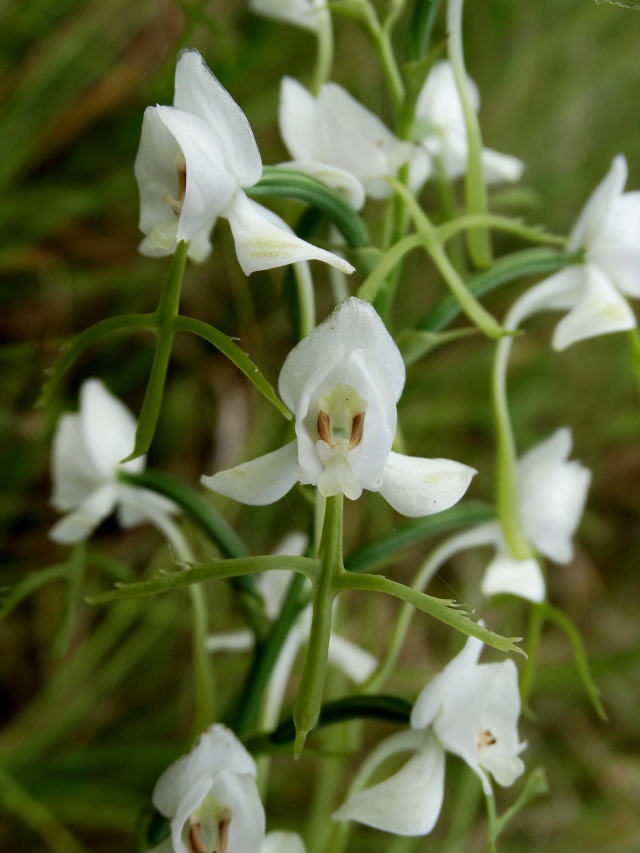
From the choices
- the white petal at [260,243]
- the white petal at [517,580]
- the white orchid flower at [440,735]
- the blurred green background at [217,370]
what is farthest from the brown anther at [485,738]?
the blurred green background at [217,370]

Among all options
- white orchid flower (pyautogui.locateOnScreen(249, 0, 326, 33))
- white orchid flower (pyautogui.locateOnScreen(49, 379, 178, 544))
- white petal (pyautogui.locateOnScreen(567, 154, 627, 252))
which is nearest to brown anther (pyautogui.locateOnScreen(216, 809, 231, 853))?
white orchid flower (pyautogui.locateOnScreen(49, 379, 178, 544))

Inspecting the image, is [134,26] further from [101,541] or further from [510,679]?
[510,679]

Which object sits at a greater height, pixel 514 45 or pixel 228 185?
pixel 228 185

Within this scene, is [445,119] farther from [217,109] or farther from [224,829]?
[224,829]

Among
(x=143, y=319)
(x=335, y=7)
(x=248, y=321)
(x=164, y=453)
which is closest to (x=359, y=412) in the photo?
(x=143, y=319)

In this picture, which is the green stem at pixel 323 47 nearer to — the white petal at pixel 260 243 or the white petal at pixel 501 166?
the white petal at pixel 501 166

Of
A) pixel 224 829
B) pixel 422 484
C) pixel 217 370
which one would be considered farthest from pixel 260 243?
pixel 217 370

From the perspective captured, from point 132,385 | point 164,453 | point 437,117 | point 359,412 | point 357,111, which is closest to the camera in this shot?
point 359,412
